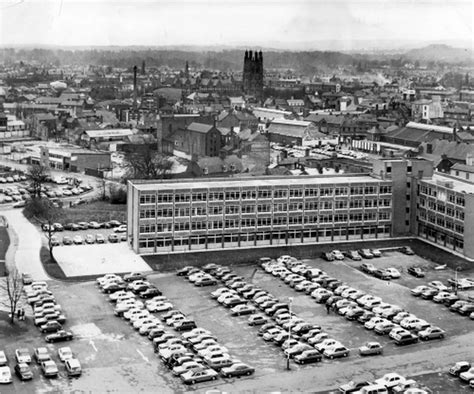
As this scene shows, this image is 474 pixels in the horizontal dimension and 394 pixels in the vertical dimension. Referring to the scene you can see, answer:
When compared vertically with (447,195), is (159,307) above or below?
below

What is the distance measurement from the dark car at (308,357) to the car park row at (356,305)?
0.42m

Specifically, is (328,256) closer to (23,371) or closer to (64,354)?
(64,354)

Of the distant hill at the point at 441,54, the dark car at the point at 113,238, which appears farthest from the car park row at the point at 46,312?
the distant hill at the point at 441,54

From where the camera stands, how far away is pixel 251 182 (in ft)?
37.3

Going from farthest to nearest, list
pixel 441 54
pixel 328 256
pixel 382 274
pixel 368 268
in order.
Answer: pixel 441 54
pixel 328 256
pixel 368 268
pixel 382 274

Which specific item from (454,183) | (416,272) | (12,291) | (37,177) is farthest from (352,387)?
(37,177)

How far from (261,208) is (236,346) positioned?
12.5 feet

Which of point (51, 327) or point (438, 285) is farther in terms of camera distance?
point (438, 285)


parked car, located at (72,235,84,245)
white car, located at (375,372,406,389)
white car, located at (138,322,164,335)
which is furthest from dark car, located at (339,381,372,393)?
parked car, located at (72,235,84,245)

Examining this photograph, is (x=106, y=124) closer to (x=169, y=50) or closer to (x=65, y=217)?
(x=65, y=217)

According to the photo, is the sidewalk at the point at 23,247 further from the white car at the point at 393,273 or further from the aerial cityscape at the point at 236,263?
the white car at the point at 393,273

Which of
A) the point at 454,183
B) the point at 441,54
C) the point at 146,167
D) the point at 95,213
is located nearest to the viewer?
the point at 454,183

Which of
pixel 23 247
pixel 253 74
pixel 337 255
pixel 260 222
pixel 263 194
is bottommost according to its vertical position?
pixel 23 247

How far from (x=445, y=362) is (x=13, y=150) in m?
15.1
